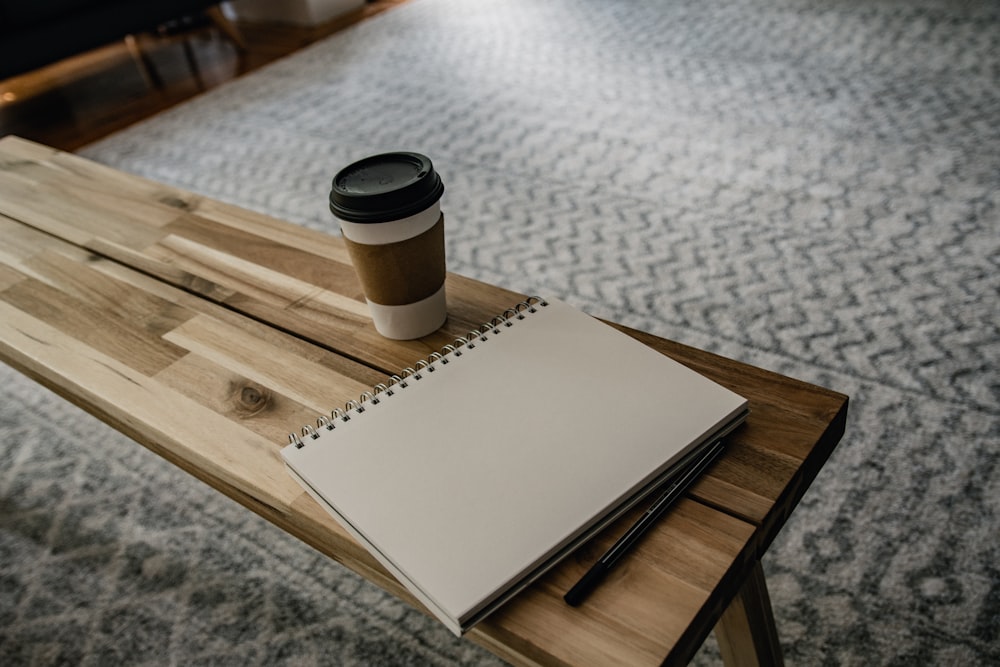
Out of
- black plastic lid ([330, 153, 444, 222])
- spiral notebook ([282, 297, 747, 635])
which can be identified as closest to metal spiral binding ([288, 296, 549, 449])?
spiral notebook ([282, 297, 747, 635])

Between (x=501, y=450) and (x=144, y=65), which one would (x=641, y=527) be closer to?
(x=501, y=450)

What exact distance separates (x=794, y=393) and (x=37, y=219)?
2.90ft

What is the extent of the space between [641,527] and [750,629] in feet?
0.68

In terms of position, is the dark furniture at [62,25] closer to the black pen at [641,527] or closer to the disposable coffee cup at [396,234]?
the disposable coffee cup at [396,234]

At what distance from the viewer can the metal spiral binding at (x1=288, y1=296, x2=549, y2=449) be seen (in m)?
0.59

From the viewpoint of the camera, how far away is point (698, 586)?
1.55 feet

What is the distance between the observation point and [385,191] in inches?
24.0

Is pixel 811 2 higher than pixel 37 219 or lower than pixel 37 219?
lower

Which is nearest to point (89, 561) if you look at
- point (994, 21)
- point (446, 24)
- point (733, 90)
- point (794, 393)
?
point (794, 393)

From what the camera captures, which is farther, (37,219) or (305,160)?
(305,160)

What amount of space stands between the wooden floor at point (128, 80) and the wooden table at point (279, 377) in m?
1.50

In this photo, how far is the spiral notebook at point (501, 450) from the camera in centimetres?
48

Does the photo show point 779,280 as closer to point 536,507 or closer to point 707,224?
point 707,224

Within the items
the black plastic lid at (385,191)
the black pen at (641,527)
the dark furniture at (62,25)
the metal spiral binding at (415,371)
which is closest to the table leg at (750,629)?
the black pen at (641,527)
